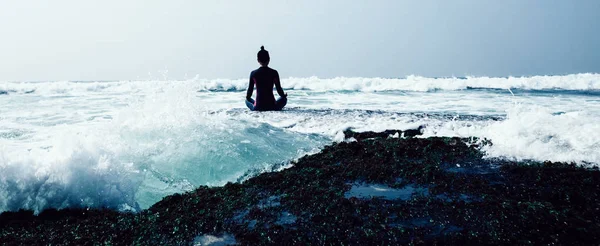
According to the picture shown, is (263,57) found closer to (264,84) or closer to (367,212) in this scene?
(264,84)

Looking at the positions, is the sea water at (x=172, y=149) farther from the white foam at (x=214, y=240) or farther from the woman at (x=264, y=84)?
the white foam at (x=214, y=240)

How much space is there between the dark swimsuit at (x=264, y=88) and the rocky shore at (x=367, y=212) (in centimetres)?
505

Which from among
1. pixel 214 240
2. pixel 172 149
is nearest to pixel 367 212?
pixel 214 240

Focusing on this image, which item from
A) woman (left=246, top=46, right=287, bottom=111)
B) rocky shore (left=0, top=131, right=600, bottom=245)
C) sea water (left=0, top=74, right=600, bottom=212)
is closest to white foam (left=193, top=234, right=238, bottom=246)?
rocky shore (left=0, top=131, right=600, bottom=245)

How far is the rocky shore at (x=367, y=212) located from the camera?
2.30 metres

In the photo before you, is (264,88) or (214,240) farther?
(264,88)

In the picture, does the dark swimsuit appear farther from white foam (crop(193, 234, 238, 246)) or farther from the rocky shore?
white foam (crop(193, 234, 238, 246))

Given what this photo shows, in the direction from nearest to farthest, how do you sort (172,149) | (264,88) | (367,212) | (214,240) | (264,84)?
(214,240), (367,212), (172,149), (264,84), (264,88)

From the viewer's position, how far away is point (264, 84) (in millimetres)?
8828

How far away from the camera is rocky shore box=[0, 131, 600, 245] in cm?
230

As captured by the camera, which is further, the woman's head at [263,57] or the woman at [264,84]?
the woman at [264,84]

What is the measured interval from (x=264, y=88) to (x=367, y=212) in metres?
6.72

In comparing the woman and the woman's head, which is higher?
the woman's head

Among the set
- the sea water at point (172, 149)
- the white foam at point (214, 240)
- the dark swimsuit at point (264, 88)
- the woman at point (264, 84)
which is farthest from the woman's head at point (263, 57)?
the white foam at point (214, 240)
